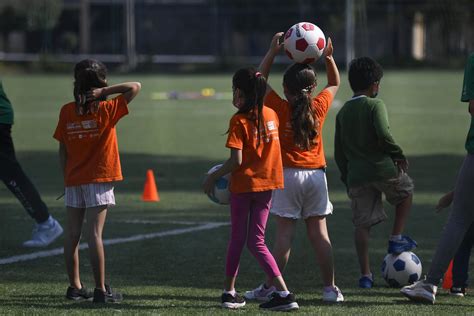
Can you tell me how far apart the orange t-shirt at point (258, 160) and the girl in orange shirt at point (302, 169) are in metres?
0.28

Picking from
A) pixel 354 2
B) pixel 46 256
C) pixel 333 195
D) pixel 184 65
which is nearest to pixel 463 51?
pixel 354 2

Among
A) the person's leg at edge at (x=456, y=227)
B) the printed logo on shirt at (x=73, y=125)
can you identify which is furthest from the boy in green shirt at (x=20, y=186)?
the person's leg at edge at (x=456, y=227)

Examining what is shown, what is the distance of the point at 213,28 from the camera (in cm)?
7169

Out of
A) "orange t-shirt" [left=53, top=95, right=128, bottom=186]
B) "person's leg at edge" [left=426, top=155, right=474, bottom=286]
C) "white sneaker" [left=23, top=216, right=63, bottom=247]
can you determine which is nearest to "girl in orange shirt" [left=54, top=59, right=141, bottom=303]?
"orange t-shirt" [left=53, top=95, right=128, bottom=186]

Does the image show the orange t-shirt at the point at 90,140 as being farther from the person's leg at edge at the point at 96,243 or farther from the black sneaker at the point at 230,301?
the black sneaker at the point at 230,301

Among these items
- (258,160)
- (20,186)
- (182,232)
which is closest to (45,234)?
(20,186)

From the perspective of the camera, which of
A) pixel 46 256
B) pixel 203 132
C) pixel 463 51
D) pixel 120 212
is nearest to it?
pixel 46 256

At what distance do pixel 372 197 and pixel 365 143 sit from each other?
0.46 m

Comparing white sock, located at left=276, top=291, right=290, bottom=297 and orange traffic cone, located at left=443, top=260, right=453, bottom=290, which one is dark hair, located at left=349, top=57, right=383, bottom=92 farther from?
white sock, located at left=276, top=291, right=290, bottom=297

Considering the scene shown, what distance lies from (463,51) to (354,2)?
727cm

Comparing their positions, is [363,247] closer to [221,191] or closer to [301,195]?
[301,195]

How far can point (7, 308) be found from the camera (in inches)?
299

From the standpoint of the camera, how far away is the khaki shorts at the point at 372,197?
339 inches

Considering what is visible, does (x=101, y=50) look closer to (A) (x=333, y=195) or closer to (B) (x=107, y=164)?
(A) (x=333, y=195)
